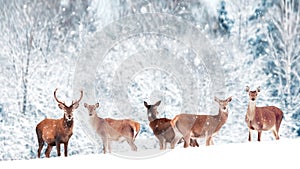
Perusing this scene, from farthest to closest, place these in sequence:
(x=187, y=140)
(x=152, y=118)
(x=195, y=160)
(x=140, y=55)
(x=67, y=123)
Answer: (x=140, y=55) → (x=152, y=118) → (x=187, y=140) → (x=67, y=123) → (x=195, y=160)

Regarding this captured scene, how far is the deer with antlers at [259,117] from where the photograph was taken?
3.59 meters

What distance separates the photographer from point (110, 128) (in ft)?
11.0

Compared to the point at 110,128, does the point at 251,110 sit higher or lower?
higher

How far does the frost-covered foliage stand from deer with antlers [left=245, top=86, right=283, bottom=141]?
0.42 metres

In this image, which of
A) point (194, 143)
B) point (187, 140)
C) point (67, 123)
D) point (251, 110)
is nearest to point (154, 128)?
point (187, 140)

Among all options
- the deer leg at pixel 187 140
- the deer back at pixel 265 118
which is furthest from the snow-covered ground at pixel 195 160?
the deer back at pixel 265 118

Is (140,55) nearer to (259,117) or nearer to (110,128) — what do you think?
(110,128)

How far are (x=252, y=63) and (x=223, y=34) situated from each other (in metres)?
0.39

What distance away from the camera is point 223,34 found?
414 centimetres

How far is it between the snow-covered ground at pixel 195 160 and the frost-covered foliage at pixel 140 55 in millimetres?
500

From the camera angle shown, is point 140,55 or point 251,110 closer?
point 251,110

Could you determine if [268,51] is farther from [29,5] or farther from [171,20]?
→ [29,5]

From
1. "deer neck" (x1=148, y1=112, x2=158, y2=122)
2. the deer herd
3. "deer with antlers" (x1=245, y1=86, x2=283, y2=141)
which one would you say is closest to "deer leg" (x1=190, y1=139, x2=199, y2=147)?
the deer herd

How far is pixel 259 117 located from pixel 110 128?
1.19 m
